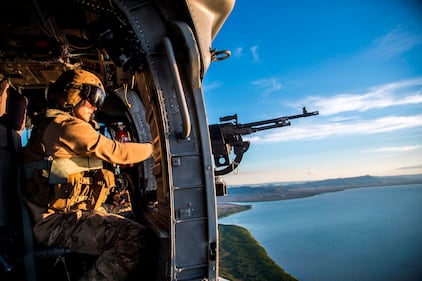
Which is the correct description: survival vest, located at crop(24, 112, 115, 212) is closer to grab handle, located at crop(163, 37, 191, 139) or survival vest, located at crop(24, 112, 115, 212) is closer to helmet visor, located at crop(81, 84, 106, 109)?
helmet visor, located at crop(81, 84, 106, 109)

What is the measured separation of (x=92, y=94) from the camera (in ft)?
8.07

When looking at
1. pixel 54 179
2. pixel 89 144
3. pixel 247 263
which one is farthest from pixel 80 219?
pixel 247 263

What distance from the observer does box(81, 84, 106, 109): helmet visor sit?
2444 millimetres

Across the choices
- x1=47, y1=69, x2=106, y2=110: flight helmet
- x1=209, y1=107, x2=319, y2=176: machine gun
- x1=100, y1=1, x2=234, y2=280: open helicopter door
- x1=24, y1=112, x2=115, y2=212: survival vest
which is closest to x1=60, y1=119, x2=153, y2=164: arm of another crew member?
x1=24, y1=112, x2=115, y2=212: survival vest

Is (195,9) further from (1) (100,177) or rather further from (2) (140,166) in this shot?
(2) (140,166)

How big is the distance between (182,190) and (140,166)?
2.94 meters

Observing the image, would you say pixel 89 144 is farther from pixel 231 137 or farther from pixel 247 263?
pixel 247 263

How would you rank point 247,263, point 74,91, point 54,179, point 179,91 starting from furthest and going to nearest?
1. point 247,263
2. point 74,91
3. point 54,179
4. point 179,91

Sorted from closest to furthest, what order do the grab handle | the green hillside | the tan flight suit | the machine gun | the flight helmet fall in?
the grab handle, the tan flight suit, the flight helmet, the machine gun, the green hillside

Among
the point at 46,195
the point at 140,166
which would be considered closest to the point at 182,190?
the point at 46,195

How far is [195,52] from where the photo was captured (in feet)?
5.82

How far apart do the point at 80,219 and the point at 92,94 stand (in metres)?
1.21

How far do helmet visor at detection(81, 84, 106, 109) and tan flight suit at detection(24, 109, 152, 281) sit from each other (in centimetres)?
35

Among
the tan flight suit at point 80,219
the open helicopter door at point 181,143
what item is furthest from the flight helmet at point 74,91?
the open helicopter door at point 181,143
